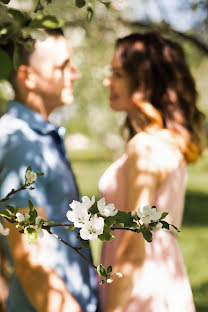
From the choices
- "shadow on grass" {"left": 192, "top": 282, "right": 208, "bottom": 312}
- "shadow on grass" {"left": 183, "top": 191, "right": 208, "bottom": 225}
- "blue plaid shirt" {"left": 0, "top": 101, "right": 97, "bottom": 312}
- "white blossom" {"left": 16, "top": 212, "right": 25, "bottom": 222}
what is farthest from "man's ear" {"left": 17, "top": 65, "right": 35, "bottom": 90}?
"shadow on grass" {"left": 183, "top": 191, "right": 208, "bottom": 225}

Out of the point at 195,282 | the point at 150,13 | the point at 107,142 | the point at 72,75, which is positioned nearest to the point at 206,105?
the point at 107,142

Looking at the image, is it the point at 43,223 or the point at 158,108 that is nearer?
the point at 43,223

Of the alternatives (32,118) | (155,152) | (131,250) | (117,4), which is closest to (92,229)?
(117,4)

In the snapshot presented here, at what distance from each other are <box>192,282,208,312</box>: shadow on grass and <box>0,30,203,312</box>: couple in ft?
16.6

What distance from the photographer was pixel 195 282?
29.7 feet

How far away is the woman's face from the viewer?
2.98 metres

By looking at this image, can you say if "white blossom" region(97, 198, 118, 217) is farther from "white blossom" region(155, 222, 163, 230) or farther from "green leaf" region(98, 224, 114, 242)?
Answer: "white blossom" region(155, 222, 163, 230)

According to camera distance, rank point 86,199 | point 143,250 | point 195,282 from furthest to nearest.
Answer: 1. point 195,282
2. point 143,250
3. point 86,199

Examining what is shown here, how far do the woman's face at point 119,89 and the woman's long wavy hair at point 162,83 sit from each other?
0.11ft

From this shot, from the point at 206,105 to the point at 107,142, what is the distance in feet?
23.1

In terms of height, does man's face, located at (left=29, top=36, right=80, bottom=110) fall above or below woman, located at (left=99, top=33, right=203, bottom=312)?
above

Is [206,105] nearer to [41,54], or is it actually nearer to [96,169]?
[96,169]

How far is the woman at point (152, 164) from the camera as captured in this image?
2553 millimetres

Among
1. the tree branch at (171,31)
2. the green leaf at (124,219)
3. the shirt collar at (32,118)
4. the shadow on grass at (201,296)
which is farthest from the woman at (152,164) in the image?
the shadow on grass at (201,296)
